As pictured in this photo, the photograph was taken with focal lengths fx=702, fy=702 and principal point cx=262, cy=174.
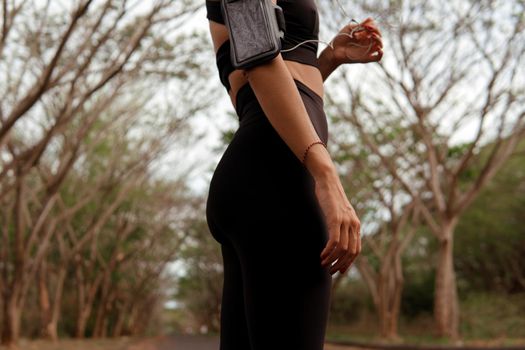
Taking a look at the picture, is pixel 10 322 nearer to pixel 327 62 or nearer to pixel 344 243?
pixel 327 62

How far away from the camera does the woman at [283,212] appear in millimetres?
1271

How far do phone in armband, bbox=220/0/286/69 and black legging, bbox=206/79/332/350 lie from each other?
0.41 feet

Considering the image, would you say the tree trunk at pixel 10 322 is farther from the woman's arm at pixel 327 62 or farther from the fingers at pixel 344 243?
the fingers at pixel 344 243

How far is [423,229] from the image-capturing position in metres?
31.6

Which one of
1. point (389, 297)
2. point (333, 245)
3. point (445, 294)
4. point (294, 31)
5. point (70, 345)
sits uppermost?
point (389, 297)

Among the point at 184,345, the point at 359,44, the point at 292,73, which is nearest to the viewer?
the point at 292,73

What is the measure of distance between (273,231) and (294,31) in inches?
18.2

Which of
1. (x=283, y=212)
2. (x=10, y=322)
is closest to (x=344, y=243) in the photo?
(x=283, y=212)

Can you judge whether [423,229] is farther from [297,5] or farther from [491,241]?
[297,5]

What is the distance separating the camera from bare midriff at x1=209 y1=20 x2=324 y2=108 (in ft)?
4.75

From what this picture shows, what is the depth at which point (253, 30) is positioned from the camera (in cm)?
132

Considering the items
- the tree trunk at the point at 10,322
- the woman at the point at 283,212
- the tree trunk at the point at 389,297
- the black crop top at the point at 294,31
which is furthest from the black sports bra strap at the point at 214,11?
the tree trunk at the point at 389,297

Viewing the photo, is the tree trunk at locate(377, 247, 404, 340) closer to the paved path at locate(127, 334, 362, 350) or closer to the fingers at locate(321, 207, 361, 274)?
the paved path at locate(127, 334, 362, 350)

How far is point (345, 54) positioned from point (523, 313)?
2302 cm
